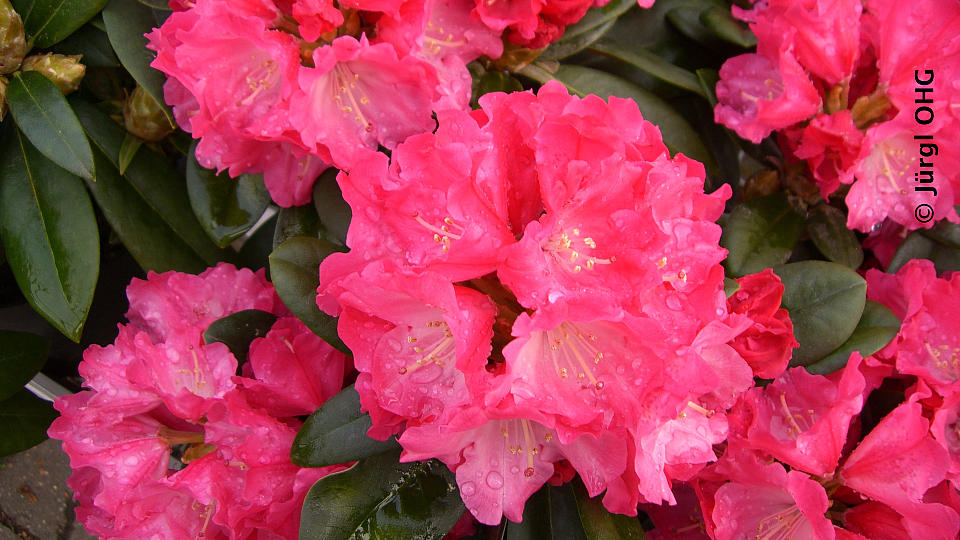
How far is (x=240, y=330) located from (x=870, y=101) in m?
0.87

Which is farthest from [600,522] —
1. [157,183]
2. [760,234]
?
[157,183]

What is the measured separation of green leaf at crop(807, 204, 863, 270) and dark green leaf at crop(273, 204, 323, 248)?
73cm

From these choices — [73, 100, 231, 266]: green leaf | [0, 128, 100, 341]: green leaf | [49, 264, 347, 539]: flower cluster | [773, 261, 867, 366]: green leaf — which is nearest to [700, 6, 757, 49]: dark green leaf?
[773, 261, 867, 366]: green leaf

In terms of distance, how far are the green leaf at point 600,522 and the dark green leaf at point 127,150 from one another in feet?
2.50

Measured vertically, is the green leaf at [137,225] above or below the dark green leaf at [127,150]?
below

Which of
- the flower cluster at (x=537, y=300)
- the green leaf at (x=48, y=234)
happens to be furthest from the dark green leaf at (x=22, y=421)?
the flower cluster at (x=537, y=300)

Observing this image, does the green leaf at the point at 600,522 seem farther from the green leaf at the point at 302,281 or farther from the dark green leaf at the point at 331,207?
the dark green leaf at the point at 331,207

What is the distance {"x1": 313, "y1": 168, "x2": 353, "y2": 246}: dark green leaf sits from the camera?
99cm

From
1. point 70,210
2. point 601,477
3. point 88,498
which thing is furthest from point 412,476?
point 70,210

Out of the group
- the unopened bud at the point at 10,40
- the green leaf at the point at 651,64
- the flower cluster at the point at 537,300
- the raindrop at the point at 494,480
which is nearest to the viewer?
the flower cluster at the point at 537,300

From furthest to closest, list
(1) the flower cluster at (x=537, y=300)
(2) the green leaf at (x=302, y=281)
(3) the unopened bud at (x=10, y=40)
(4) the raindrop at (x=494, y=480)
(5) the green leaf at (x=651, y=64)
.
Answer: (5) the green leaf at (x=651, y=64), (3) the unopened bud at (x=10, y=40), (2) the green leaf at (x=302, y=281), (4) the raindrop at (x=494, y=480), (1) the flower cluster at (x=537, y=300)

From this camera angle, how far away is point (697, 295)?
27.5 inches

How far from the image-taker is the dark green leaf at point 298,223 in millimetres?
1048

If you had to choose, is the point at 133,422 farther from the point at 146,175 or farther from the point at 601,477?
the point at 601,477
